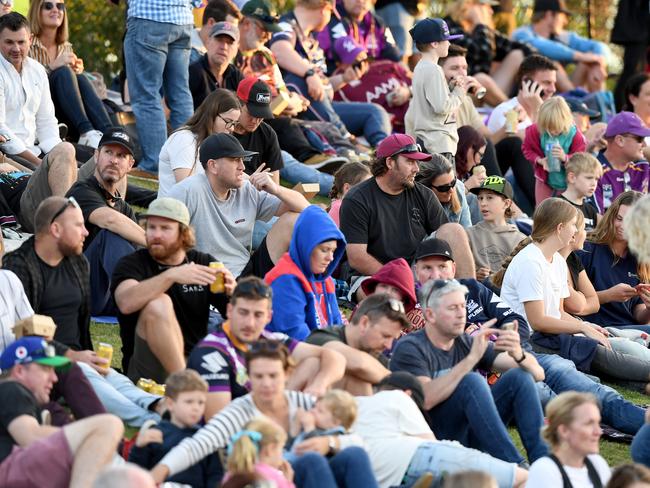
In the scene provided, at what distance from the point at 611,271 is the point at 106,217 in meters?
4.10

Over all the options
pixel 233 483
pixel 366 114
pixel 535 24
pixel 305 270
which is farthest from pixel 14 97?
pixel 535 24

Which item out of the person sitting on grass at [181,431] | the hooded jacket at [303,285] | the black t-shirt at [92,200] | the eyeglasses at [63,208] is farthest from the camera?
Result: the black t-shirt at [92,200]

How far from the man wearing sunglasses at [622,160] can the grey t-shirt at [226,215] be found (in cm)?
401

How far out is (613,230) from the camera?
11453 mm

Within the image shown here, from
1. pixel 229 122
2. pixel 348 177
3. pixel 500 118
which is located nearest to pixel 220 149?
pixel 229 122

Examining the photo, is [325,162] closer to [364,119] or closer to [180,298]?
[364,119]

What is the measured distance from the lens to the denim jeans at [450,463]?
25.0 feet

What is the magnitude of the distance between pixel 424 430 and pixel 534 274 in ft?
8.71

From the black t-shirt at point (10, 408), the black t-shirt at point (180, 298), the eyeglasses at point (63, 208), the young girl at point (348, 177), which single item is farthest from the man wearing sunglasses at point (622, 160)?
the black t-shirt at point (10, 408)

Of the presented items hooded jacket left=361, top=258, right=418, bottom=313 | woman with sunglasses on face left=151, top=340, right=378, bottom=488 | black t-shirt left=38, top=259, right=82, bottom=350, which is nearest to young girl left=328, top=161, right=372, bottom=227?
hooded jacket left=361, top=258, right=418, bottom=313

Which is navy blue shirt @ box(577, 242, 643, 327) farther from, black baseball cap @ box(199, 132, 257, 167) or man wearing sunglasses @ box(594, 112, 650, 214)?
black baseball cap @ box(199, 132, 257, 167)

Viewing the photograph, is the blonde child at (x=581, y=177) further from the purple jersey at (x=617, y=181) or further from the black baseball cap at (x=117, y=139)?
the black baseball cap at (x=117, y=139)

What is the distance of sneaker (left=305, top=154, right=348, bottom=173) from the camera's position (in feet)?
44.6

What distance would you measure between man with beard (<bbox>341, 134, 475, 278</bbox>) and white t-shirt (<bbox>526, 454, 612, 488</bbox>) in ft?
10.7
